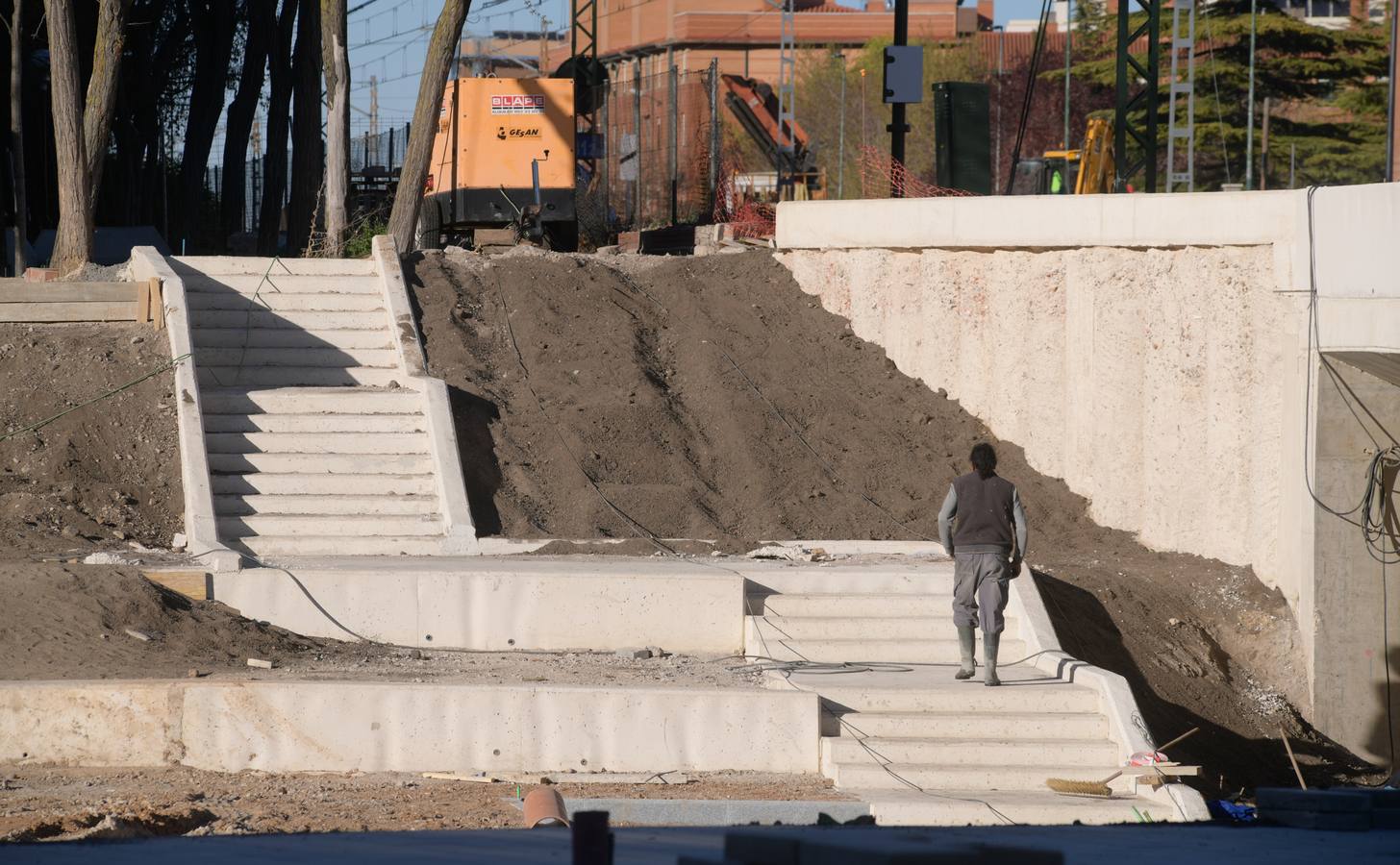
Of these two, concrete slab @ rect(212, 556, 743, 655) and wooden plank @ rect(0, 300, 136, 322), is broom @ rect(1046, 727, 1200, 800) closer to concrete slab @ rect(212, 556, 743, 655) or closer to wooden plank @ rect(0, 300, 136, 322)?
concrete slab @ rect(212, 556, 743, 655)

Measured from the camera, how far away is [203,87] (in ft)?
111

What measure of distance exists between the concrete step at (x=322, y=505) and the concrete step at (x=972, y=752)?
5.65 metres

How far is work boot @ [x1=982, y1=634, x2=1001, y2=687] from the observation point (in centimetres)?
1119

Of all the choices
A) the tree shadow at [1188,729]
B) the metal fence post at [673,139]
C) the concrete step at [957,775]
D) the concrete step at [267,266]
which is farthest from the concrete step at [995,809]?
the metal fence post at [673,139]

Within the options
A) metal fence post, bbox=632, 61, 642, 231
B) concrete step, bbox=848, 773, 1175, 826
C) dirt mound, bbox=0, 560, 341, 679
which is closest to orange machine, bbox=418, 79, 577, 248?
metal fence post, bbox=632, 61, 642, 231

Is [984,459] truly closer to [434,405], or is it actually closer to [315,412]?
[434,405]

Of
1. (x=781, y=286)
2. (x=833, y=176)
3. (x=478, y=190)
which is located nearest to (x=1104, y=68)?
(x=833, y=176)

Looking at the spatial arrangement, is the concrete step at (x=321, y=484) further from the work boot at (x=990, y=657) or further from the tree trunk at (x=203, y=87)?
the tree trunk at (x=203, y=87)

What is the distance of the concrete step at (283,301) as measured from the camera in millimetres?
18062

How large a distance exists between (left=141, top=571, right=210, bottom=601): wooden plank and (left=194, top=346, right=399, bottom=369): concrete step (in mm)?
5139

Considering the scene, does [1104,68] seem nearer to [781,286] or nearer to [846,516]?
[781,286]

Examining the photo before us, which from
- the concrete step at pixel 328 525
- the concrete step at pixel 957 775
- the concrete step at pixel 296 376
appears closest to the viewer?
the concrete step at pixel 957 775

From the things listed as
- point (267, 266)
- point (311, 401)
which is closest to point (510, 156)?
point (267, 266)

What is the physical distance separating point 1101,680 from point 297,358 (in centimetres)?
966
